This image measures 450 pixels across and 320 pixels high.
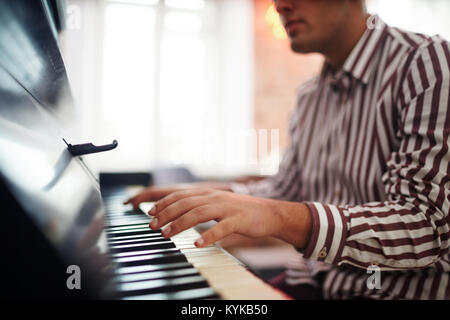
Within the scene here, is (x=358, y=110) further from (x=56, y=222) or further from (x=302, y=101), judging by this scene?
(x=56, y=222)

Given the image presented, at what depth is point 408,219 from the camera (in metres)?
0.55

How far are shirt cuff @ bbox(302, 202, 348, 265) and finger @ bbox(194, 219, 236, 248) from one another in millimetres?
165

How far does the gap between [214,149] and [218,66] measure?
3.31 ft

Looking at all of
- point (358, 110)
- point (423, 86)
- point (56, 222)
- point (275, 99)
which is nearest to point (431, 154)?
point (423, 86)

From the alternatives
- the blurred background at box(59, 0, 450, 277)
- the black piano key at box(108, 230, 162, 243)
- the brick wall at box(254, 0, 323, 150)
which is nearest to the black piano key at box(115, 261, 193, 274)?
the black piano key at box(108, 230, 162, 243)

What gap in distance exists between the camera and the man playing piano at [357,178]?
53cm

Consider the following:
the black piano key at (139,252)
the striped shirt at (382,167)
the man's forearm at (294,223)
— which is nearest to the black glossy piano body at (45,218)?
the black piano key at (139,252)

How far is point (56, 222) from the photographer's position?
→ 36cm

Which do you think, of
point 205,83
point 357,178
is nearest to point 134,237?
point 357,178

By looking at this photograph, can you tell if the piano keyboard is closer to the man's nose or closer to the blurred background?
the man's nose

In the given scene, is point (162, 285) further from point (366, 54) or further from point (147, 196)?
point (366, 54)

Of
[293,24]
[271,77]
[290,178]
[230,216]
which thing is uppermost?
[271,77]

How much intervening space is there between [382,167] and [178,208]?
552mm

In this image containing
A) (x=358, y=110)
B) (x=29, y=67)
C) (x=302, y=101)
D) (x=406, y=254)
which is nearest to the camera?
(x=29, y=67)
